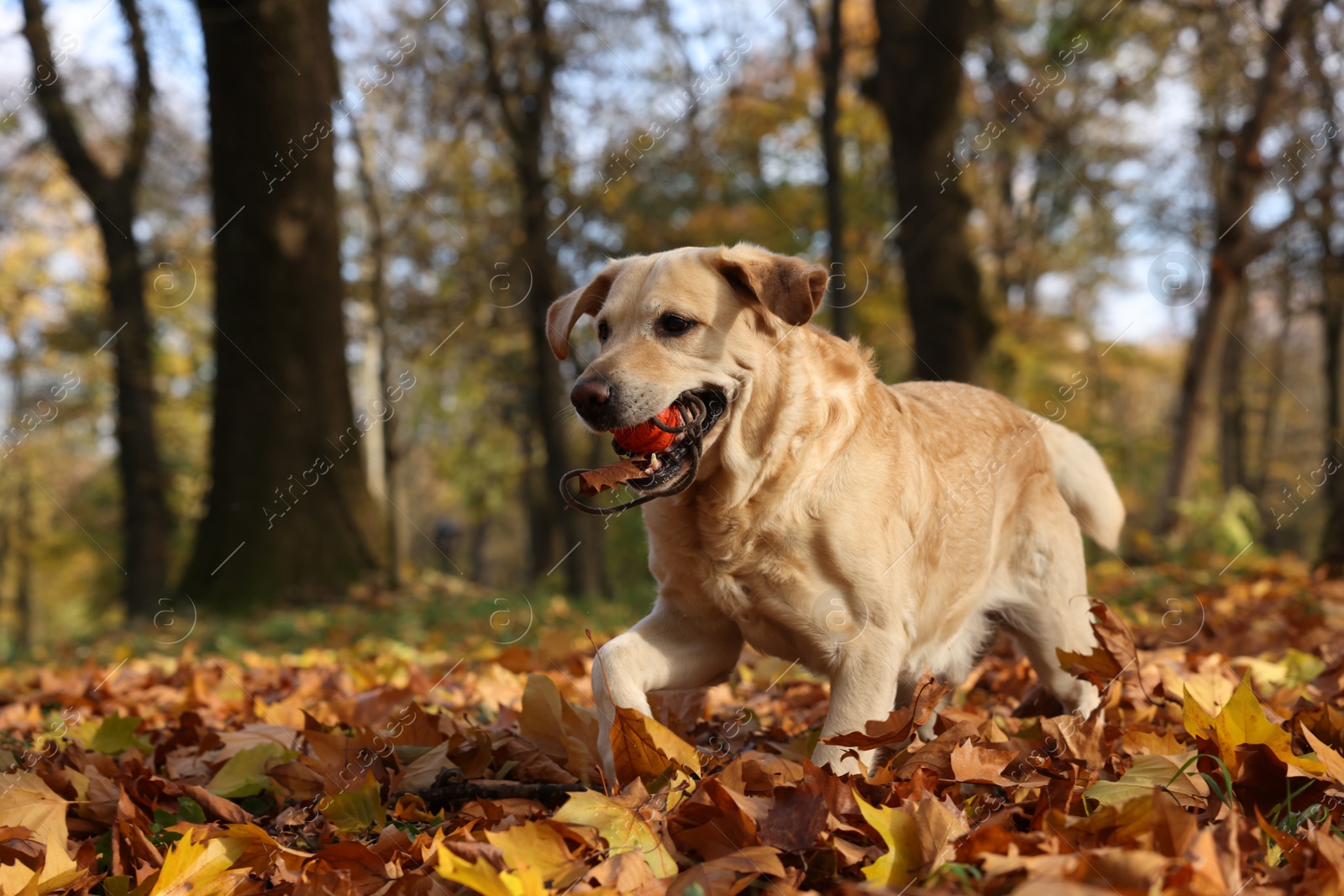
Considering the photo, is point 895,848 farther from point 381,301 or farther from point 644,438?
point 381,301

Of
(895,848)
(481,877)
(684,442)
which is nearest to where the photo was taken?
(481,877)

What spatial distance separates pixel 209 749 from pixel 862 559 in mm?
2395

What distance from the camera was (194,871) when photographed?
229 centimetres

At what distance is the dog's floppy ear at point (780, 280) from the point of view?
315 centimetres

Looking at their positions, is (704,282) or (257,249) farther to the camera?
(257,249)

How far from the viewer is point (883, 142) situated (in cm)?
2233

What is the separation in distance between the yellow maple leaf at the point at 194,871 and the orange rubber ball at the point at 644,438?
1484 mm

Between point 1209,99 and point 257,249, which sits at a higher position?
point 1209,99

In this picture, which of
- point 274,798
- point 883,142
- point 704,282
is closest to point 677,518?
point 704,282

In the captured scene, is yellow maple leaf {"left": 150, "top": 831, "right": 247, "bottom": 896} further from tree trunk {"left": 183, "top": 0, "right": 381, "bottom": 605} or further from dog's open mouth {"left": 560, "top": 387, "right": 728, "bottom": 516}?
tree trunk {"left": 183, "top": 0, "right": 381, "bottom": 605}

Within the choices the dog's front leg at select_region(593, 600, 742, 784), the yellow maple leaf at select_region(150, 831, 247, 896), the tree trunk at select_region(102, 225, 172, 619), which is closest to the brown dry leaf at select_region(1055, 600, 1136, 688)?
the dog's front leg at select_region(593, 600, 742, 784)

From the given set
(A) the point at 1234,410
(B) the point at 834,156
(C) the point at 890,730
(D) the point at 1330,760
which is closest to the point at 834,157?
(B) the point at 834,156

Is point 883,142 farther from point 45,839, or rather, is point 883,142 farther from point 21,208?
point 45,839

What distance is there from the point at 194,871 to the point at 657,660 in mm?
1366
